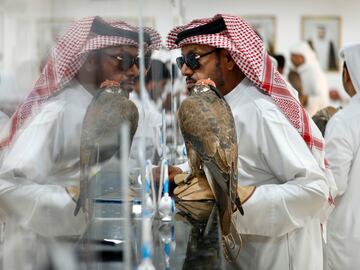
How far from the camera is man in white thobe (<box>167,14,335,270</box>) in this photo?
6.48 ft

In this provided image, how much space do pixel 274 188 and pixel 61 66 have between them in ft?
3.67

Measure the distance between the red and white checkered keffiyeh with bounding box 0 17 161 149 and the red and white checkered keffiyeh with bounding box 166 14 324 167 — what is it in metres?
1.03

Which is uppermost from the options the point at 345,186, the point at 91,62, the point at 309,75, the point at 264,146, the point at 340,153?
the point at 91,62

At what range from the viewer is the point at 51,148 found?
38.4 inches

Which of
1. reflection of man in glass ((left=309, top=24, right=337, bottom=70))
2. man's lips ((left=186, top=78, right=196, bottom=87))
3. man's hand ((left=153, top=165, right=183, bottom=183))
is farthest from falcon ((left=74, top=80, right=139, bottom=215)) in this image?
reflection of man in glass ((left=309, top=24, right=337, bottom=70))

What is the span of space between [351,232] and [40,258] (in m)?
2.33

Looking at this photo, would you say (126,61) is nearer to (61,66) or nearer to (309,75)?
(61,66)

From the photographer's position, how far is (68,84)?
41.0 inches

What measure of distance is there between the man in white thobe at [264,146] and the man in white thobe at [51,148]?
3.23 ft

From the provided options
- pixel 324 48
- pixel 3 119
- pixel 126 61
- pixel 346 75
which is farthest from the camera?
pixel 324 48

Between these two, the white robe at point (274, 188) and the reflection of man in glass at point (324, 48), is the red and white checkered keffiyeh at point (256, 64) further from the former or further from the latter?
the reflection of man in glass at point (324, 48)

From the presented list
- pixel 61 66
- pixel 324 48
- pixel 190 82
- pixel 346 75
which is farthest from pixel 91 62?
pixel 324 48

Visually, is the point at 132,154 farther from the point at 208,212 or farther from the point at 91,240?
the point at 208,212

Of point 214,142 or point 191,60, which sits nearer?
point 214,142
